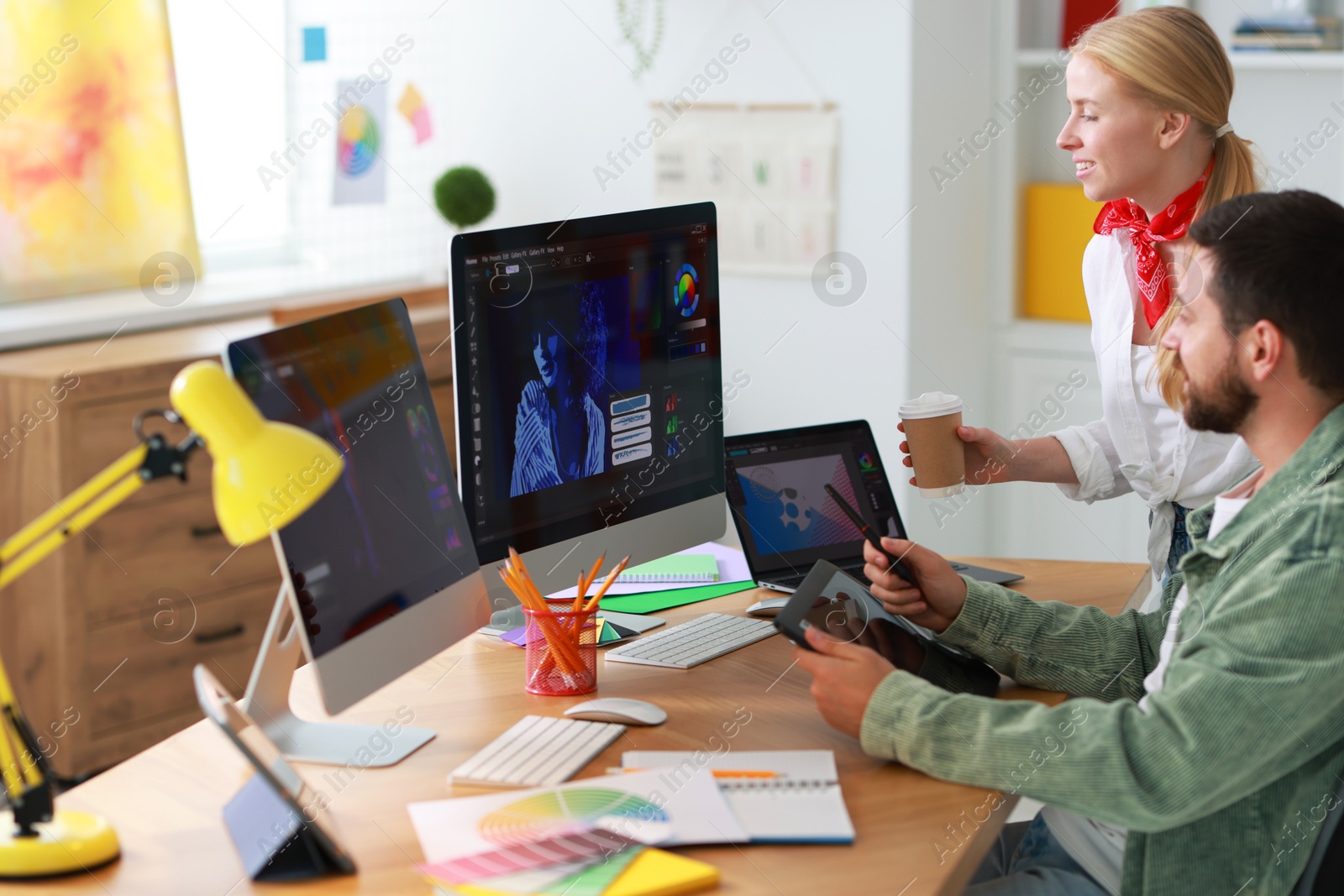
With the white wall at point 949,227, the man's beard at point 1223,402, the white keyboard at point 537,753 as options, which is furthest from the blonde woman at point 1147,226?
the white wall at point 949,227

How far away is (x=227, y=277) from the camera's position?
4.02 meters

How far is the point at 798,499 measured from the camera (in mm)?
2082

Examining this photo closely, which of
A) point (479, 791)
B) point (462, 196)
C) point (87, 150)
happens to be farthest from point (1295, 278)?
point (87, 150)

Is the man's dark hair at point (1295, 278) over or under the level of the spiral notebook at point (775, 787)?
over

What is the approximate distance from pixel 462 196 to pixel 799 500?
7.04 feet

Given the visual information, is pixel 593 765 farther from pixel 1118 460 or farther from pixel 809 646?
pixel 1118 460

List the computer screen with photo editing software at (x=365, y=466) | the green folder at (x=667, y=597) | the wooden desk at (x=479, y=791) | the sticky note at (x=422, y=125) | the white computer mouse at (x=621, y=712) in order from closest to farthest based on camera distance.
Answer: the wooden desk at (x=479, y=791), the computer screen with photo editing software at (x=365, y=466), the white computer mouse at (x=621, y=712), the green folder at (x=667, y=597), the sticky note at (x=422, y=125)

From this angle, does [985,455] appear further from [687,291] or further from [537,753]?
[537,753]

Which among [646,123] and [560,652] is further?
[646,123]

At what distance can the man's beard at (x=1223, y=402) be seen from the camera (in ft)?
4.75

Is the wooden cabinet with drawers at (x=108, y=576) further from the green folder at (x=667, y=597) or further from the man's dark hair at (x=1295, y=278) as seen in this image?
the man's dark hair at (x=1295, y=278)

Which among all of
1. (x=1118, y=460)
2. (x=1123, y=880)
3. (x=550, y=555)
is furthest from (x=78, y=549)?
(x=1123, y=880)

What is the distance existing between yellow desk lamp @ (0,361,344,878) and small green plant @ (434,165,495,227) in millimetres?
2794

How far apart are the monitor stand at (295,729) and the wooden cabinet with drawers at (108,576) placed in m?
1.66
